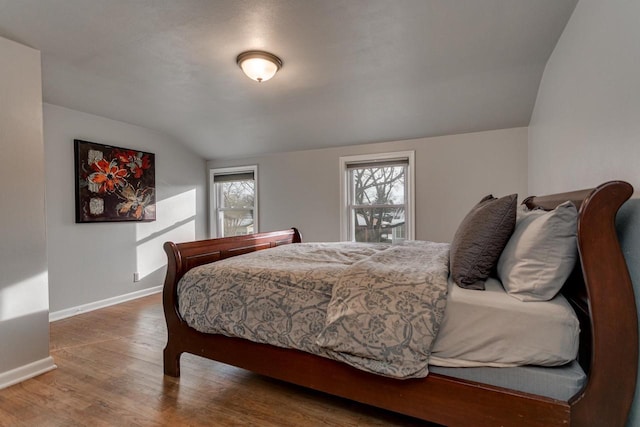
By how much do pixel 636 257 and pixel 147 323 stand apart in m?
3.59

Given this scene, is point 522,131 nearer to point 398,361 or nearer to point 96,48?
point 398,361

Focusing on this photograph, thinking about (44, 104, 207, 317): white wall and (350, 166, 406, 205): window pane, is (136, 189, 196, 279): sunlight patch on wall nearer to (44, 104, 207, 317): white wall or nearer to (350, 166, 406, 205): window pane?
(44, 104, 207, 317): white wall

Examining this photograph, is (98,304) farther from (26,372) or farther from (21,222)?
(21,222)

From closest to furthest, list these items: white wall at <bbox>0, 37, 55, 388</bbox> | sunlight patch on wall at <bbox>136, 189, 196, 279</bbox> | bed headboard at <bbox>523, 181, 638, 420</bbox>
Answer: bed headboard at <bbox>523, 181, 638, 420</bbox>
white wall at <bbox>0, 37, 55, 388</bbox>
sunlight patch on wall at <bbox>136, 189, 196, 279</bbox>

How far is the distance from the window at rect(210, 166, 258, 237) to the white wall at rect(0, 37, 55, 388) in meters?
2.78

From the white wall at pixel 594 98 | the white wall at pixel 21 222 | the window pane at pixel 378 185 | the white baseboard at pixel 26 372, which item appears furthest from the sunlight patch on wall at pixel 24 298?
the white wall at pixel 594 98

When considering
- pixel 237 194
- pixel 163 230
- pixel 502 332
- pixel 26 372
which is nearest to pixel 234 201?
pixel 237 194

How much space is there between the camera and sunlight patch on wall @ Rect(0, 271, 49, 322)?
2029 mm

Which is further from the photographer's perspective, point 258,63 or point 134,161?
point 134,161

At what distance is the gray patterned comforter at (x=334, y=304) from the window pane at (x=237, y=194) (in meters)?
2.94

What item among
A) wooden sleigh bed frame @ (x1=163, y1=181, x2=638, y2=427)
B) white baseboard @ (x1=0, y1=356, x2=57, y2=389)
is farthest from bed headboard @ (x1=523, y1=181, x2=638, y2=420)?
white baseboard @ (x1=0, y1=356, x2=57, y2=389)

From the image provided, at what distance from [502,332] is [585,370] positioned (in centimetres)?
35

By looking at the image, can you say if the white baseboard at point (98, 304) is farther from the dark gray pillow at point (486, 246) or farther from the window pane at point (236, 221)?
the dark gray pillow at point (486, 246)

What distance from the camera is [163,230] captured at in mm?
4305
